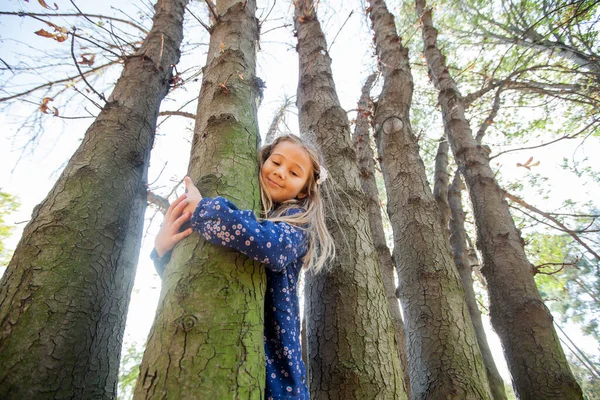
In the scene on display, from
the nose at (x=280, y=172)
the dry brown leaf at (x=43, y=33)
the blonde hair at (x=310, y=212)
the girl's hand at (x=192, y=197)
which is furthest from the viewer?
the dry brown leaf at (x=43, y=33)

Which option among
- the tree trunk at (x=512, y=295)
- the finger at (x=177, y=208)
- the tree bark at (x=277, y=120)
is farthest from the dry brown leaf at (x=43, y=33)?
the tree trunk at (x=512, y=295)

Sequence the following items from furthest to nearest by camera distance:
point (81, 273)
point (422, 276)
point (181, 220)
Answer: point (422, 276)
point (81, 273)
point (181, 220)

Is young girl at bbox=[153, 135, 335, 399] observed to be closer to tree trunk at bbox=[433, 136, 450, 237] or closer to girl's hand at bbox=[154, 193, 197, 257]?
girl's hand at bbox=[154, 193, 197, 257]

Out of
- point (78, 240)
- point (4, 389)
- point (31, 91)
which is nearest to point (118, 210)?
point (78, 240)

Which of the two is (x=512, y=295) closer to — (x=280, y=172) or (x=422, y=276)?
(x=422, y=276)

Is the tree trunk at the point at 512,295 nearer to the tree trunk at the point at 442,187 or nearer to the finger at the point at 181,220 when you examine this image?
the tree trunk at the point at 442,187

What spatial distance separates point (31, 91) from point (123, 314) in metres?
2.58

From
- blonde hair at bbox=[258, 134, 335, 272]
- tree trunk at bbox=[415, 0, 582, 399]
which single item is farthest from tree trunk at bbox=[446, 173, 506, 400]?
blonde hair at bbox=[258, 134, 335, 272]

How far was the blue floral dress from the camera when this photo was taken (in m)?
1.16

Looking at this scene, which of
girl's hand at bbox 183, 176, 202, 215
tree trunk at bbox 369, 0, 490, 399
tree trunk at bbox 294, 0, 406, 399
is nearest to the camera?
girl's hand at bbox 183, 176, 202, 215

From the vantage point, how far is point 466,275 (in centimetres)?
383

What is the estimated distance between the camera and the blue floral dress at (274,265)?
1.16 meters

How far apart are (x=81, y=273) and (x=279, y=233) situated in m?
0.95

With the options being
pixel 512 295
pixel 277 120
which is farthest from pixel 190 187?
pixel 277 120
